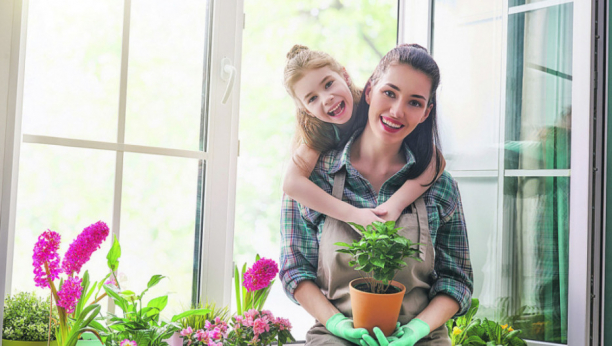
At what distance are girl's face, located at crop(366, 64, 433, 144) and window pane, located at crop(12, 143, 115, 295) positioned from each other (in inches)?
30.9

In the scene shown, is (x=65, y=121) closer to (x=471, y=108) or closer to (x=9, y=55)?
(x=9, y=55)

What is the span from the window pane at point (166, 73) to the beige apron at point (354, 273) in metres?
0.51

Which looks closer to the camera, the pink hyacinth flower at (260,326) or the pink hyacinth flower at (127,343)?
the pink hyacinth flower at (127,343)

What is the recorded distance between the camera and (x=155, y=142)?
1.40m

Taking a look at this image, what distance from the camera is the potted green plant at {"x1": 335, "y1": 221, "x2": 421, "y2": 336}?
1205 mm

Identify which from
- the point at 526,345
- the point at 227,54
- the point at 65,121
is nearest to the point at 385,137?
the point at 227,54

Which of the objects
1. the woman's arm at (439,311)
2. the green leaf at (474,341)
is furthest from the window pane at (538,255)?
the woman's arm at (439,311)

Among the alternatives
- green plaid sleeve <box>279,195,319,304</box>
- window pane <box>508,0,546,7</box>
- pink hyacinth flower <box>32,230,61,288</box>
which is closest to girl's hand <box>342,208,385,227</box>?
green plaid sleeve <box>279,195,319,304</box>

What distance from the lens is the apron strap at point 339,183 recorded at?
1.40m

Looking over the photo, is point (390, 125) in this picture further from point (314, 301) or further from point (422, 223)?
point (314, 301)

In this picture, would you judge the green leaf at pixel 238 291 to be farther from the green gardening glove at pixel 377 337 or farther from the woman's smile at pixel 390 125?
the woman's smile at pixel 390 125

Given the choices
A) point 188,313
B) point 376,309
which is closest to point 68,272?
point 188,313

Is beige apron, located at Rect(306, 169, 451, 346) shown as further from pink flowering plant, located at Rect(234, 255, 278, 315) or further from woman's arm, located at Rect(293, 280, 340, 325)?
pink flowering plant, located at Rect(234, 255, 278, 315)

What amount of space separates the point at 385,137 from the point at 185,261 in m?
0.72
